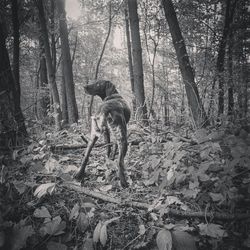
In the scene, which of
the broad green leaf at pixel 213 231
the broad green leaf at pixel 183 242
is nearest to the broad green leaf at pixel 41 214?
the broad green leaf at pixel 183 242

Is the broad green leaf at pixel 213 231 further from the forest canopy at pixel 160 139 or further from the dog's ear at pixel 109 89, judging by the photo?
the dog's ear at pixel 109 89

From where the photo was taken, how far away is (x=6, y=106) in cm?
356

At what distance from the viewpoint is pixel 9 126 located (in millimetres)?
3471

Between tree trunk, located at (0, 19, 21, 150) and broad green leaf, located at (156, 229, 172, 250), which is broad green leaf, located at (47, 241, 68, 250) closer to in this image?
broad green leaf, located at (156, 229, 172, 250)

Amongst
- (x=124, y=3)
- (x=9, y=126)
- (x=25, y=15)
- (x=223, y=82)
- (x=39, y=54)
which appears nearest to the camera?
(x=9, y=126)

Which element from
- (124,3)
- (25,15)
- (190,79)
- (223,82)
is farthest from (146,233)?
(124,3)

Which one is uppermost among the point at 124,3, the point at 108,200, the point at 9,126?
the point at 124,3

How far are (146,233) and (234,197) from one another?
39.7 inches

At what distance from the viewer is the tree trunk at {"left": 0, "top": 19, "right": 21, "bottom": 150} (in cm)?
339

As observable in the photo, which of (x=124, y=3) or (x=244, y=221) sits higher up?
(x=124, y=3)

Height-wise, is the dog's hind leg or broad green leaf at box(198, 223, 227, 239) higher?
the dog's hind leg

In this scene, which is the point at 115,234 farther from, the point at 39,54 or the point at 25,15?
the point at 39,54

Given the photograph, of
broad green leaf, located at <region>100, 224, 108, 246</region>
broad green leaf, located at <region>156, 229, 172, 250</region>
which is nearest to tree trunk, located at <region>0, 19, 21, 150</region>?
broad green leaf, located at <region>100, 224, 108, 246</region>

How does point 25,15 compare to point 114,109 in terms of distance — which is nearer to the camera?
point 114,109
